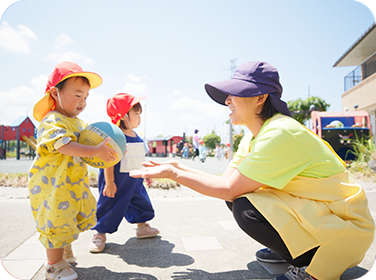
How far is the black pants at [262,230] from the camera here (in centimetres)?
142

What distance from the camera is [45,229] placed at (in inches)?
66.9

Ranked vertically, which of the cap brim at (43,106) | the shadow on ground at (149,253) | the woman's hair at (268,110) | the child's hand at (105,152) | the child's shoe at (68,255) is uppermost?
the cap brim at (43,106)

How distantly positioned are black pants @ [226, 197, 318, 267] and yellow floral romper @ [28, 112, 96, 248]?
3.88 feet

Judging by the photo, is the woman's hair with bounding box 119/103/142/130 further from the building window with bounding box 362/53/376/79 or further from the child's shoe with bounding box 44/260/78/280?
the building window with bounding box 362/53/376/79

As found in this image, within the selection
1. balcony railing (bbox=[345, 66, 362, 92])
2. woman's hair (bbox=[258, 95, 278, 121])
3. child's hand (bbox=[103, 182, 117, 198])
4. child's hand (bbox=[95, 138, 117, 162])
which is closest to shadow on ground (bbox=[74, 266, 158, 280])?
child's hand (bbox=[103, 182, 117, 198])

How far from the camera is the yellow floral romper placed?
1714 mm

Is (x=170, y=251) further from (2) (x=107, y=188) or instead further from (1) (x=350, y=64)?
(1) (x=350, y=64)

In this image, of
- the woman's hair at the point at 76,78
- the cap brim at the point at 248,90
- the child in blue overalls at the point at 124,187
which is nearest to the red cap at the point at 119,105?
the child in blue overalls at the point at 124,187

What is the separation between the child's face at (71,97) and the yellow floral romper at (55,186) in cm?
9

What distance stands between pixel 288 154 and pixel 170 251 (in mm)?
1384

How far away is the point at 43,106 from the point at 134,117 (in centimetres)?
93

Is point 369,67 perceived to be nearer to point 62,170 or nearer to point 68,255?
point 62,170

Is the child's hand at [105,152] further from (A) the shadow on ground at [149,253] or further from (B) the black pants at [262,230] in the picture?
(B) the black pants at [262,230]

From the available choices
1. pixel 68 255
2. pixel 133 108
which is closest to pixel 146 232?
pixel 68 255
